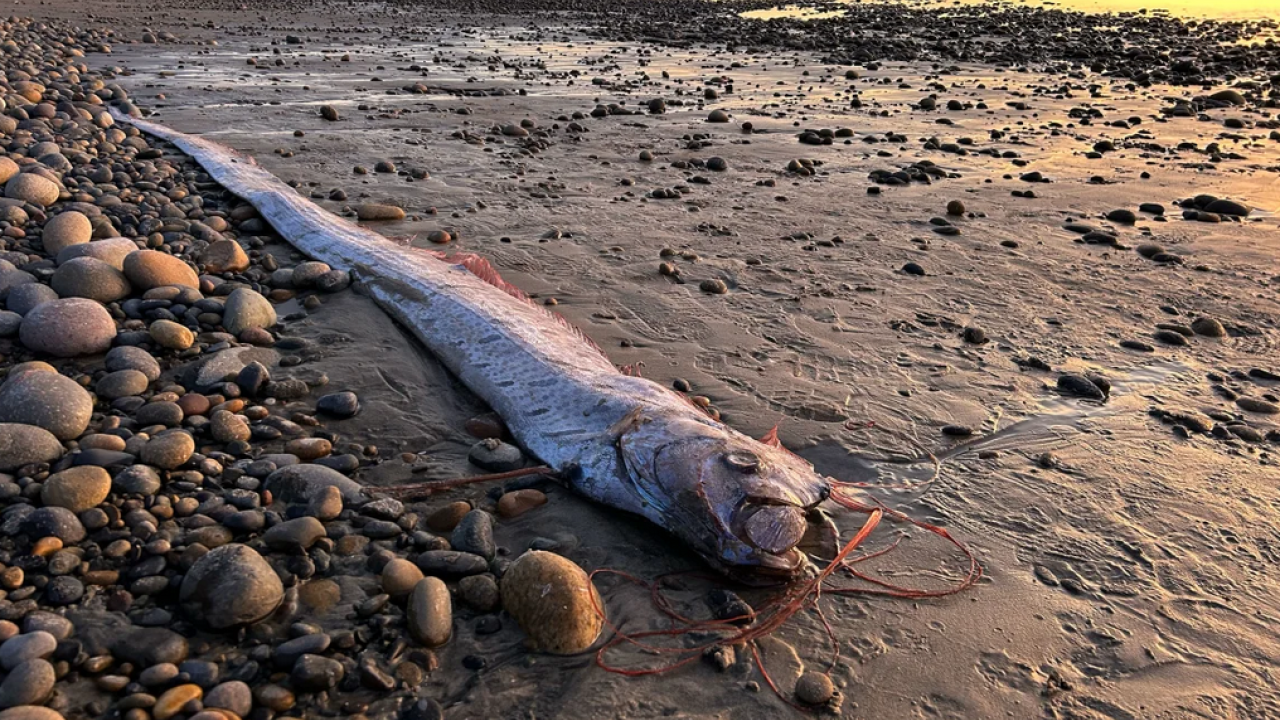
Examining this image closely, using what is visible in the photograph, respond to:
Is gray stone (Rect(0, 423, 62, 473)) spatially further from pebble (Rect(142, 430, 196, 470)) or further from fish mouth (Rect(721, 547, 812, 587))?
fish mouth (Rect(721, 547, 812, 587))

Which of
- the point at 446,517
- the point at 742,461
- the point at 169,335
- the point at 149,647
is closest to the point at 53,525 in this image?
the point at 149,647

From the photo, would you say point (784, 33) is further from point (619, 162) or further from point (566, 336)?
point (566, 336)

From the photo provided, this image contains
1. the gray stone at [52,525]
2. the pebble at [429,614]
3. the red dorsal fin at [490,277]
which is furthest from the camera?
the red dorsal fin at [490,277]

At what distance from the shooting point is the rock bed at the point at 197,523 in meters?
2.76

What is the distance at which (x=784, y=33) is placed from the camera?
23469 mm

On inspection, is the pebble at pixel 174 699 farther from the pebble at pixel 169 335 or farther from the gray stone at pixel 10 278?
the gray stone at pixel 10 278

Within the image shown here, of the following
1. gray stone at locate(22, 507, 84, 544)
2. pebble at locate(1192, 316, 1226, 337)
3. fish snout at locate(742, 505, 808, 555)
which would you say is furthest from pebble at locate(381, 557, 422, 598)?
pebble at locate(1192, 316, 1226, 337)

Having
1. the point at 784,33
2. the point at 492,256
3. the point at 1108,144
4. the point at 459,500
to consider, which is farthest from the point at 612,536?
the point at 784,33

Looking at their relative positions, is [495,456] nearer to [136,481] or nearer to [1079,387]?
[136,481]

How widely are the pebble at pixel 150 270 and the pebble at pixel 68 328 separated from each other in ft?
1.92

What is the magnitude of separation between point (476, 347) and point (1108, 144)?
9.84 m

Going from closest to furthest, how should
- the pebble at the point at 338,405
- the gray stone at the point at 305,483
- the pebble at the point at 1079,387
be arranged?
the gray stone at the point at 305,483, the pebble at the point at 338,405, the pebble at the point at 1079,387

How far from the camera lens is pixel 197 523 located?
134 inches

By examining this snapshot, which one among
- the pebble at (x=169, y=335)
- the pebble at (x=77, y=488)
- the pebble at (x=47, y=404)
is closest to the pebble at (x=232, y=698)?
the pebble at (x=77, y=488)
